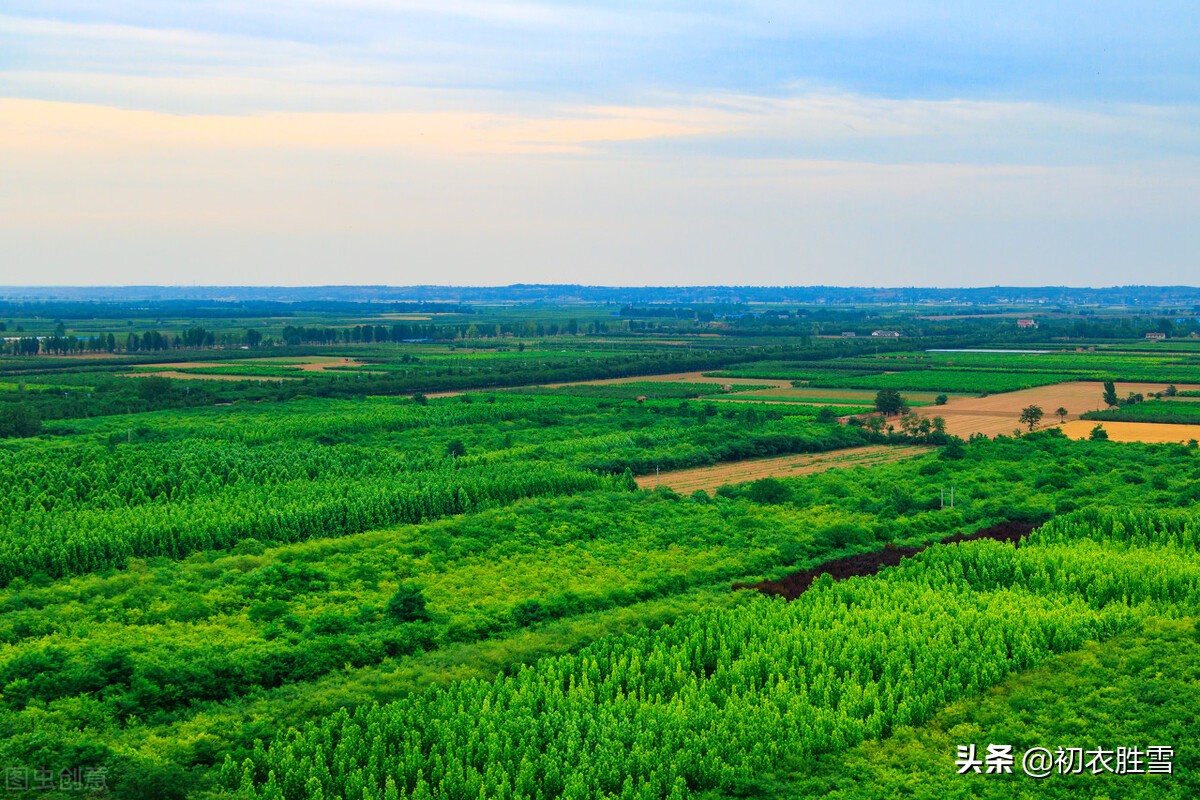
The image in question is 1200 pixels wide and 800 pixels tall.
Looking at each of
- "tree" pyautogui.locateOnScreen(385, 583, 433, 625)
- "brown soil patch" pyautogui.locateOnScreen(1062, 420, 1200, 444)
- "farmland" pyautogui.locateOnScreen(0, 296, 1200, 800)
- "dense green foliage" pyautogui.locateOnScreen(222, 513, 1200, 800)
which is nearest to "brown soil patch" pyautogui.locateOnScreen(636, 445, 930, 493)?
"farmland" pyautogui.locateOnScreen(0, 296, 1200, 800)

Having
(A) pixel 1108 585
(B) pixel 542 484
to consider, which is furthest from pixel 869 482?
(A) pixel 1108 585

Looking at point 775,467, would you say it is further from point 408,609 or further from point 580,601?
point 408,609

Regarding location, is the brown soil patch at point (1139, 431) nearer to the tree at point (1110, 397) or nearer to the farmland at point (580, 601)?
the farmland at point (580, 601)

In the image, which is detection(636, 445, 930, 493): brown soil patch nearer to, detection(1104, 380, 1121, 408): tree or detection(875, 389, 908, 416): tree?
detection(875, 389, 908, 416): tree

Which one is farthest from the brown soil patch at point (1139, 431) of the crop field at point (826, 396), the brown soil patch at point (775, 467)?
the crop field at point (826, 396)

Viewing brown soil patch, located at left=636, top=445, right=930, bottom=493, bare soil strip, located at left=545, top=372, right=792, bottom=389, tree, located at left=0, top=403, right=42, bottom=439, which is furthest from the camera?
bare soil strip, located at left=545, top=372, right=792, bottom=389

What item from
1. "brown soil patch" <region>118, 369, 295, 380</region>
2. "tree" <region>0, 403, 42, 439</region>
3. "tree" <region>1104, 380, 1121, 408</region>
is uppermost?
"tree" <region>1104, 380, 1121, 408</region>

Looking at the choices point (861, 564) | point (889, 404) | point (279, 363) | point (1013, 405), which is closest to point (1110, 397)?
point (1013, 405)

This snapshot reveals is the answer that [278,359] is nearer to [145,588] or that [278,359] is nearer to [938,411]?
[938,411]
